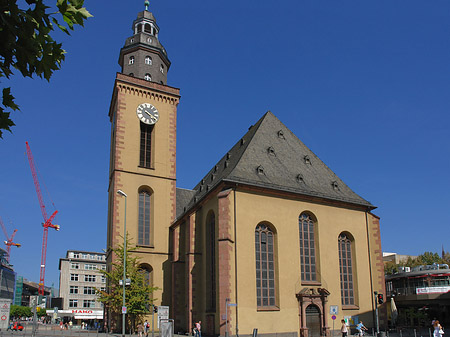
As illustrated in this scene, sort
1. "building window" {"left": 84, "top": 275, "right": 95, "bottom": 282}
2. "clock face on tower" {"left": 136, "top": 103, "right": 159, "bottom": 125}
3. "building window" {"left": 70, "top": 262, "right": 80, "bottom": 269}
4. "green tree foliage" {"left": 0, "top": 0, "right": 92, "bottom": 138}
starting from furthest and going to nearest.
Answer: "building window" {"left": 84, "top": 275, "right": 95, "bottom": 282} < "building window" {"left": 70, "top": 262, "right": 80, "bottom": 269} < "clock face on tower" {"left": 136, "top": 103, "right": 159, "bottom": 125} < "green tree foliage" {"left": 0, "top": 0, "right": 92, "bottom": 138}

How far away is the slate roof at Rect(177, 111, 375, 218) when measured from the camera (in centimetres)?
3106

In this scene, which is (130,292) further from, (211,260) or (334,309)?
(334,309)

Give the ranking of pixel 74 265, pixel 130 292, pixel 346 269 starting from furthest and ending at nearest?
pixel 74 265
pixel 346 269
pixel 130 292

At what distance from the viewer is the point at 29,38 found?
4.26 meters

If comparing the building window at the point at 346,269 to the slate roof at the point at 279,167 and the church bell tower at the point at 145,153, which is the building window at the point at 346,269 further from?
the church bell tower at the point at 145,153

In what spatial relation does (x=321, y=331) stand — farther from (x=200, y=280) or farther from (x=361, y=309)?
(x=200, y=280)

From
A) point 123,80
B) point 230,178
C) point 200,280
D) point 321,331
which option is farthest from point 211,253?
point 123,80

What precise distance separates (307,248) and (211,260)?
6.66 m

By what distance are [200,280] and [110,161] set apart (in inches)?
590

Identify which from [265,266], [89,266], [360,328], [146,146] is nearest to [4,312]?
[146,146]

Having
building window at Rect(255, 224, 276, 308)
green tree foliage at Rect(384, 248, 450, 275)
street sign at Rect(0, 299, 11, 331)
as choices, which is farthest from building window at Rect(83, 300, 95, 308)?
building window at Rect(255, 224, 276, 308)

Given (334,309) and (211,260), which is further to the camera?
(211,260)

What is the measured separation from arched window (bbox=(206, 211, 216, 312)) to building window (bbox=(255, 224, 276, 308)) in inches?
126

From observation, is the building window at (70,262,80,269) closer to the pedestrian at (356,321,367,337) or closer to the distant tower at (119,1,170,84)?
the distant tower at (119,1,170,84)
